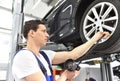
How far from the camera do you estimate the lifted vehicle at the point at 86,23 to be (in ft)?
6.70

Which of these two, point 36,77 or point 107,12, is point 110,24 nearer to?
point 107,12

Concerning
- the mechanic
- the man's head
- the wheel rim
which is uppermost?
the wheel rim

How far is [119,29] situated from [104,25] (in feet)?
0.49

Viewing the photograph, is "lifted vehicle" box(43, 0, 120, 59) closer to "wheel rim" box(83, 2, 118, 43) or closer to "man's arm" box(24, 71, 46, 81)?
"wheel rim" box(83, 2, 118, 43)

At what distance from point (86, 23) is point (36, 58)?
0.93m

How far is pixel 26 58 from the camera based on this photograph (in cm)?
142

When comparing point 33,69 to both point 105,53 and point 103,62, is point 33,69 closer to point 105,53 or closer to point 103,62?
point 105,53

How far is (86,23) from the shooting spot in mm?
2254

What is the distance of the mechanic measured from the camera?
140 centimetres

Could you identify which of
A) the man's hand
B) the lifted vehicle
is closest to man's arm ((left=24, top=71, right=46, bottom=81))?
the man's hand

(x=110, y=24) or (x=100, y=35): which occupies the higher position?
(x=110, y=24)

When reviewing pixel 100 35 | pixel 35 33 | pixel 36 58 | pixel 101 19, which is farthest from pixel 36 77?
pixel 101 19

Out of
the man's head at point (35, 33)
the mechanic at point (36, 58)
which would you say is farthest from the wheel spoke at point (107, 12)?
the man's head at point (35, 33)

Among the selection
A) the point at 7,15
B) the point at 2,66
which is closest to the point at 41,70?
the point at 2,66
